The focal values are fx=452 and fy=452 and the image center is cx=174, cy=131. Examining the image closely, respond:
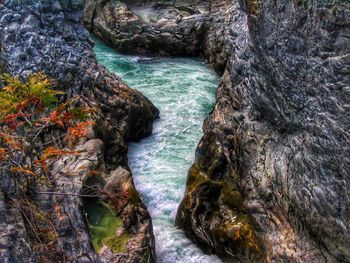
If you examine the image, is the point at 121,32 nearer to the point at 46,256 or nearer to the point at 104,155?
the point at 104,155

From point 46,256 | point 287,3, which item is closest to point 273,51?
point 287,3

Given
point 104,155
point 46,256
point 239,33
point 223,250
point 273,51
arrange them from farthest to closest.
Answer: point 239,33 < point 104,155 < point 223,250 < point 273,51 < point 46,256

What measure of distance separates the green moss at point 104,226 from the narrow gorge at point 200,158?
39 mm

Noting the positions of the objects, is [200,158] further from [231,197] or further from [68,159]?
[68,159]

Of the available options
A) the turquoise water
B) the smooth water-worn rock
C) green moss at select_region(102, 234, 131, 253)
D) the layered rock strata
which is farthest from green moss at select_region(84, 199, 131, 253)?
the smooth water-worn rock

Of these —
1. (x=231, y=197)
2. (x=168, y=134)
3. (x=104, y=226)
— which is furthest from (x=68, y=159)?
(x=168, y=134)

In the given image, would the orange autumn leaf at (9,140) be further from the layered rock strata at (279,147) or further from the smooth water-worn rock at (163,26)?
the smooth water-worn rock at (163,26)

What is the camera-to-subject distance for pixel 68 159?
1152 cm

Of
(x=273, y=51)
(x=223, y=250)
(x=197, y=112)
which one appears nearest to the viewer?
(x=273, y=51)

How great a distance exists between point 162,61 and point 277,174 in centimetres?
1564

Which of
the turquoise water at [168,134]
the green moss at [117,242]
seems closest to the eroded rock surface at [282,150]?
the turquoise water at [168,134]

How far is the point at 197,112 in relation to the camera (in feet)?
59.5

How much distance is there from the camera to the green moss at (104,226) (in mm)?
10445

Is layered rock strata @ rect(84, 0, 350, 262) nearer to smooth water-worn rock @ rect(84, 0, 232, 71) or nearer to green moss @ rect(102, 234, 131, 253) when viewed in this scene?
green moss @ rect(102, 234, 131, 253)
